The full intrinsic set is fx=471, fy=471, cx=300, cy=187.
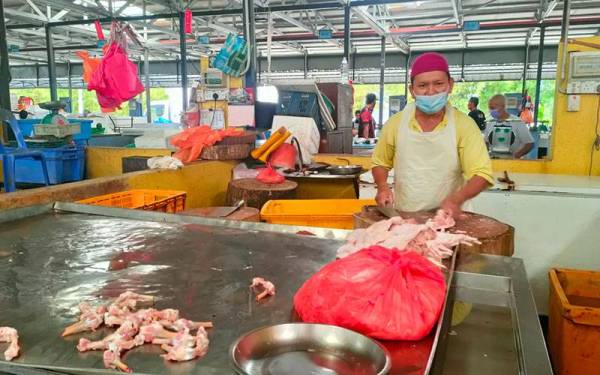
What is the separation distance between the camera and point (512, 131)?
580 centimetres

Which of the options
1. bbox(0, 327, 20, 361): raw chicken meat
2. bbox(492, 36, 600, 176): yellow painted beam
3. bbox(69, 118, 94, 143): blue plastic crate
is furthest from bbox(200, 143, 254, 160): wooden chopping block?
bbox(0, 327, 20, 361): raw chicken meat

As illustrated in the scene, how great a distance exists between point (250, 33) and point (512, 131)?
3.46 m

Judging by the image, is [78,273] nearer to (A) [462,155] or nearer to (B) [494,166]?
(A) [462,155]

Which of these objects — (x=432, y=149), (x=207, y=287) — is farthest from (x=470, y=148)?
(x=207, y=287)

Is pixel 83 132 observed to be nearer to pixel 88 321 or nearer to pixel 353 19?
pixel 88 321

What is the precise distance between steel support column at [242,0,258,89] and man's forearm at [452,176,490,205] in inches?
162

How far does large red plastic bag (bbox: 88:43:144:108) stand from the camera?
204 inches

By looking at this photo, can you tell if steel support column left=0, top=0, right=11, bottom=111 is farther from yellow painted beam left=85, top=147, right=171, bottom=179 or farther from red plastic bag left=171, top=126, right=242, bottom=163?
red plastic bag left=171, top=126, right=242, bottom=163

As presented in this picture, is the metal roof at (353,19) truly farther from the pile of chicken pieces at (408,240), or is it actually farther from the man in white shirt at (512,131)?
the pile of chicken pieces at (408,240)

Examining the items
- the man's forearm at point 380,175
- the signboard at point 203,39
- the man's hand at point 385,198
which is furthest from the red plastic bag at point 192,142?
the signboard at point 203,39

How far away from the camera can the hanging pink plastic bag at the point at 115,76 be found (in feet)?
17.0

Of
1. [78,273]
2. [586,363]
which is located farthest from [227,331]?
[586,363]

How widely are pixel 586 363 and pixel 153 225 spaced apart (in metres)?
2.46

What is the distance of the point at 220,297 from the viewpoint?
1423mm
